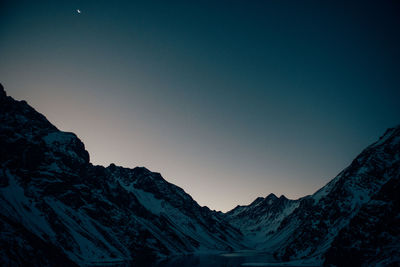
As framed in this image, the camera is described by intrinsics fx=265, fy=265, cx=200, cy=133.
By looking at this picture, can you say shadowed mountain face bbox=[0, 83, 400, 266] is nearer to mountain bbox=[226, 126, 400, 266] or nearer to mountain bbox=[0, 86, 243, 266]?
mountain bbox=[226, 126, 400, 266]

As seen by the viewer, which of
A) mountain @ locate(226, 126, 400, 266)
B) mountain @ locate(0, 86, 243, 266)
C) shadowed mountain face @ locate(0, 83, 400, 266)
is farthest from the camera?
mountain @ locate(0, 86, 243, 266)

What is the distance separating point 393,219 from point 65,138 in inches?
7896

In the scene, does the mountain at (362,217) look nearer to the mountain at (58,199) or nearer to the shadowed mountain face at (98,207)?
the shadowed mountain face at (98,207)

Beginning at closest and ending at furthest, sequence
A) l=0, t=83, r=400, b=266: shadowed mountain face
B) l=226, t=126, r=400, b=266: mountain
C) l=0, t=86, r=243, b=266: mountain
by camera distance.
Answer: l=226, t=126, r=400, b=266: mountain, l=0, t=83, r=400, b=266: shadowed mountain face, l=0, t=86, r=243, b=266: mountain

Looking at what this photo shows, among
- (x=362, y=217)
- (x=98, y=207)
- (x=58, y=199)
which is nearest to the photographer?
(x=362, y=217)

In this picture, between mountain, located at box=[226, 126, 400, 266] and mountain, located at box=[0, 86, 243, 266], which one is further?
mountain, located at box=[0, 86, 243, 266]

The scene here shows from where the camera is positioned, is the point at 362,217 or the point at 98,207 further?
the point at 98,207

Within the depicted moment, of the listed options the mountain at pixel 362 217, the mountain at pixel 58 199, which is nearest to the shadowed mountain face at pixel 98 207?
the mountain at pixel 362 217

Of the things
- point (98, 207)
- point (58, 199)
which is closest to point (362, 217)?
point (98, 207)

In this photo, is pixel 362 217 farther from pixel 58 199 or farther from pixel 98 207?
pixel 58 199

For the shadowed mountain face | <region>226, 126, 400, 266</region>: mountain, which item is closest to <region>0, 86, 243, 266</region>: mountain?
the shadowed mountain face

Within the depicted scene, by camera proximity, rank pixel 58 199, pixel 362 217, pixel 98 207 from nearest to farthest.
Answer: pixel 362 217, pixel 58 199, pixel 98 207

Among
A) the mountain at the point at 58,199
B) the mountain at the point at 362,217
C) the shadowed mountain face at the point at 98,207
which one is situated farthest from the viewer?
the mountain at the point at 58,199

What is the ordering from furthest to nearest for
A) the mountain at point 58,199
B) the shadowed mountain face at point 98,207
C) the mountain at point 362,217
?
the mountain at point 58,199
the shadowed mountain face at point 98,207
the mountain at point 362,217
